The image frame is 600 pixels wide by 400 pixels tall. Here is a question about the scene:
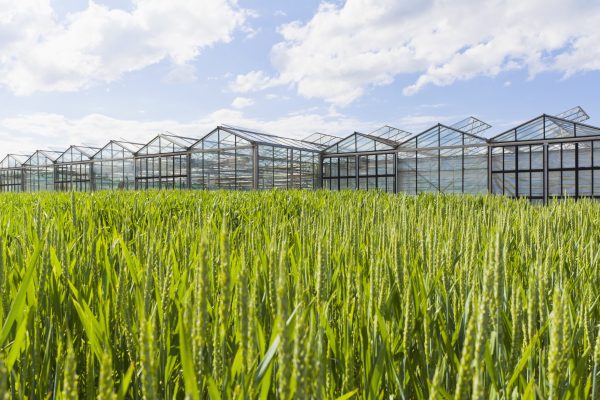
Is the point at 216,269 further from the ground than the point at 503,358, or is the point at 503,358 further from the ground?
the point at 216,269

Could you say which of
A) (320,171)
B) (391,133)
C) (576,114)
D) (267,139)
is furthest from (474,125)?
(267,139)

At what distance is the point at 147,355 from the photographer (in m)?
0.41

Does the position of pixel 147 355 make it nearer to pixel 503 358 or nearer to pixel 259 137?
pixel 503 358

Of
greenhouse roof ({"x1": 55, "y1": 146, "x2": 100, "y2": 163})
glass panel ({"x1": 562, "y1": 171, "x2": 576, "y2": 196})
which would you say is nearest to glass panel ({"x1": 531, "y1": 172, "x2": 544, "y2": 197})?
glass panel ({"x1": 562, "y1": 171, "x2": 576, "y2": 196})

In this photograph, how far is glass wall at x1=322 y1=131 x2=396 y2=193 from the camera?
19094 millimetres

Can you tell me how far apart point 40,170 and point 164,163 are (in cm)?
1172

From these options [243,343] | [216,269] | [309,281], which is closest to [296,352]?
[243,343]

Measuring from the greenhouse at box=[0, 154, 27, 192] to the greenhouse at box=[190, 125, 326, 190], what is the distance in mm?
16334

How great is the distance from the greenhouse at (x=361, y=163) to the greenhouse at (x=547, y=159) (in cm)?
441

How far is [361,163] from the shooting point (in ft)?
65.3

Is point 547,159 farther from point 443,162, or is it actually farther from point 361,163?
point 361,163

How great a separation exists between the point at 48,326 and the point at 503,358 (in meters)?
1.04

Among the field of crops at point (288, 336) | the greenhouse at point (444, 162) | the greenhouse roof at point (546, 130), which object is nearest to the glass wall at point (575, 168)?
the greenhouse roof at point (546, 130)

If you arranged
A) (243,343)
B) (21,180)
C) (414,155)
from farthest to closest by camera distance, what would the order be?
(21,180), (414,155), (243,343)
